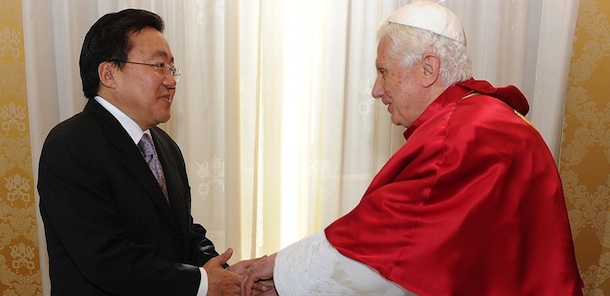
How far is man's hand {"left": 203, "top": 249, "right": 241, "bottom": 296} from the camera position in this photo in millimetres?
2004

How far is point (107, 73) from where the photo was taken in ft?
6.44

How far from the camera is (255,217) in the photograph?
3102 millimetres

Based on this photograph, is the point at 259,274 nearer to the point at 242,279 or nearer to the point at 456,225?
the point at 242,279

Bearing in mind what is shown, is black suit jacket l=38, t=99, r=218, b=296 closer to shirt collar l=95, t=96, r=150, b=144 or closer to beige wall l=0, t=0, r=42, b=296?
shirt collar l=95, t=96, r=150, b=144

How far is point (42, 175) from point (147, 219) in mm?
332

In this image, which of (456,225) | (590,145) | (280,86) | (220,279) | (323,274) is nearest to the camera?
(456,225)

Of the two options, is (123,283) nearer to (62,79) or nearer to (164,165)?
(164,165)

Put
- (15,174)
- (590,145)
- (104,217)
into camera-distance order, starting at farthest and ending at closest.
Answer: (590,145), (15,174), (104,217)

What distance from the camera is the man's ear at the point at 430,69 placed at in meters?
1.80

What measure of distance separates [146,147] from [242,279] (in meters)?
0.55

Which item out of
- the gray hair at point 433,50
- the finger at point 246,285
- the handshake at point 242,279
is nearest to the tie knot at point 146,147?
the handshake at point 242,279

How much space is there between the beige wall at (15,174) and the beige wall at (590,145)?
9.28 ft

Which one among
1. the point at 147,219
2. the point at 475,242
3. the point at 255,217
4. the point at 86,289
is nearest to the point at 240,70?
the point at 255,217

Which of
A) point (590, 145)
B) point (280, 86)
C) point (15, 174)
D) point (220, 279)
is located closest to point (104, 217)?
point (220, 279)
